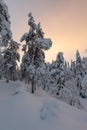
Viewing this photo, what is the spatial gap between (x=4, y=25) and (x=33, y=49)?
15.9 meters

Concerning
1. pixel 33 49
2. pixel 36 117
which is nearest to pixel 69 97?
pixel 33 49

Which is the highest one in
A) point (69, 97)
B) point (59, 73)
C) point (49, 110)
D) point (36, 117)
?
point (59, 73)

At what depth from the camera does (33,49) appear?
38.6 meters

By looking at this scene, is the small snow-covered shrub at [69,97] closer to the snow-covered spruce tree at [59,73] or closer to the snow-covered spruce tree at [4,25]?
the snow-covered spruce tree at [59,73]

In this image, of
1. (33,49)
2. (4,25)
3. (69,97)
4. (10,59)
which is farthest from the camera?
(10,59)

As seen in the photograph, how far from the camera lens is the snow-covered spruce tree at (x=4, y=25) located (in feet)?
74.8

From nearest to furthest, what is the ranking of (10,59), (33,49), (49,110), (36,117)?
(36,117) < (49,110) < (33,49) < (10,59)

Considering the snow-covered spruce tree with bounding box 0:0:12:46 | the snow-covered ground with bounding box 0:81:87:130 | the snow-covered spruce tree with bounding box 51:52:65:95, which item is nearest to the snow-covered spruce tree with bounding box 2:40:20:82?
the snow-covered spruce tree with bounding box 51:52:65:95

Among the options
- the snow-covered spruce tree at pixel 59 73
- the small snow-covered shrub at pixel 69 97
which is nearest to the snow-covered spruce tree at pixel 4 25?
the small snow-covered shrub at pixel 69 97

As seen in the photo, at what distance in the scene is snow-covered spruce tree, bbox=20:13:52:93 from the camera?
124ft

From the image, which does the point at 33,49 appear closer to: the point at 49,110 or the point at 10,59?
the point at 10,59

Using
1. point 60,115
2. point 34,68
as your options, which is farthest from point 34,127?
point 34,68

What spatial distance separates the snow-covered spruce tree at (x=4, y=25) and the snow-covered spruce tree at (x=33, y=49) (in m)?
14.1

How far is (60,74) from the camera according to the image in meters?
49.9
